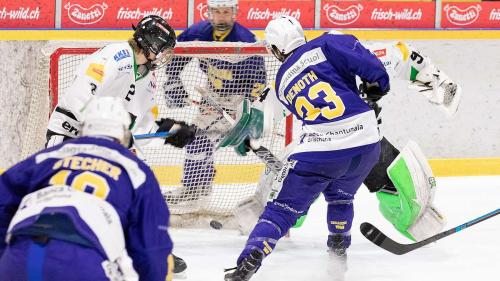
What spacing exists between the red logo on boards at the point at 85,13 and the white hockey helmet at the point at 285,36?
2.21m

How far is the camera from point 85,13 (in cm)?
613

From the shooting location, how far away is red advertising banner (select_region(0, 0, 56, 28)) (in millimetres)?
5949

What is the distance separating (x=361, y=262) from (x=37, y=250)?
2.41 meters

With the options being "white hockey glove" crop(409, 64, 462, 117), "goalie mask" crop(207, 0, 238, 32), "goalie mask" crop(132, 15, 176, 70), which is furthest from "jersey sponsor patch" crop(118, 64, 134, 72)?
"white hockey glove" crop(409, 64, 462, 117)

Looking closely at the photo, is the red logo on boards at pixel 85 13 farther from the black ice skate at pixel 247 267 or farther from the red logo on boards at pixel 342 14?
the black ice skate at pixel 247 267

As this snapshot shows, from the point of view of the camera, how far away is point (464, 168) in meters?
6.56

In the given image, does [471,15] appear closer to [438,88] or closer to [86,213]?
[438,88]

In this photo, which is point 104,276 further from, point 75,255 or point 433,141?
point 433,141

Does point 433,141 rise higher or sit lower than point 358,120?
lower

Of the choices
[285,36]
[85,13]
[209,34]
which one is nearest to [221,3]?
[209,34]

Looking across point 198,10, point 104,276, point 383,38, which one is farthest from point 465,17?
point 104,276

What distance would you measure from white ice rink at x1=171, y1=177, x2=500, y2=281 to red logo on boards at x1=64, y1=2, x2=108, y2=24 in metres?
1.69

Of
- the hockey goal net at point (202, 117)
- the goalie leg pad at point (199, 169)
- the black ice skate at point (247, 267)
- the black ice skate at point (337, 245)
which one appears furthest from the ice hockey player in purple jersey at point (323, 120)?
the goalie leg pad at point (199, 169)

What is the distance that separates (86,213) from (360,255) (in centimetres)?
249
